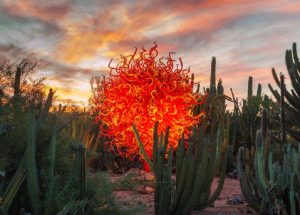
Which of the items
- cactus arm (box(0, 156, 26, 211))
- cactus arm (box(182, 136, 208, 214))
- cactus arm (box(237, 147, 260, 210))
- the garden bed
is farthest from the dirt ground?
cactus arm (box(0, 156, 26, 211))

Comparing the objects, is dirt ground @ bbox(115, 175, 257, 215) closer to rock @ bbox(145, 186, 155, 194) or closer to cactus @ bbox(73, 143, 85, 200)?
rock @ bbox(145, 186, 155, 194)

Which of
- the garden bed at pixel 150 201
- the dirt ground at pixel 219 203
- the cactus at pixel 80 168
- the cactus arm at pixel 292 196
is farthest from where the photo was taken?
the dirt ground at pixel 219 203

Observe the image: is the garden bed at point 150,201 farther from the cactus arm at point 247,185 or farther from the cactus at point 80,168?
the cactus at point 80,168

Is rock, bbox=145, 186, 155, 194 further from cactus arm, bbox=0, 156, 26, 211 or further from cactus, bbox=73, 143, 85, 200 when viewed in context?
cactus arm, bbox=0, 156, 26, 211

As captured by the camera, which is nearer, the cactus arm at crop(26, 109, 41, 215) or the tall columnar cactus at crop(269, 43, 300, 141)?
the cactus arm at crop(26, 109, 41, 215)

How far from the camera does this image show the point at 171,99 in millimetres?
9133

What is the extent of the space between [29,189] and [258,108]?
9.34 metres

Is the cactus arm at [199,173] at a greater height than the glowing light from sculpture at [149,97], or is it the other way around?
the glowing light from sculpture at [149,97]

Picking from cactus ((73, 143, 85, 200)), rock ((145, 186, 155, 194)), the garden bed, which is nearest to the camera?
cactus ((73, 143, 85, 200))

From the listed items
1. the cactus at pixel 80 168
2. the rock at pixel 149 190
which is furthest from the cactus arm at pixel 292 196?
the rock at pixel 149 190

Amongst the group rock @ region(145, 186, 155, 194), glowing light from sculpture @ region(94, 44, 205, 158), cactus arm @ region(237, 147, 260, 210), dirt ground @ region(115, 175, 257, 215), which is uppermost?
glowing light from sculpture @ region(94, 44, 205, 158)

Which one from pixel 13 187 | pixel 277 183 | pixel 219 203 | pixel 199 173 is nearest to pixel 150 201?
pixel 219 203

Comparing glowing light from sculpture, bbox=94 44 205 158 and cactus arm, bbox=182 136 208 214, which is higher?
glowing light from sculpture, bbox=94 44 205 158

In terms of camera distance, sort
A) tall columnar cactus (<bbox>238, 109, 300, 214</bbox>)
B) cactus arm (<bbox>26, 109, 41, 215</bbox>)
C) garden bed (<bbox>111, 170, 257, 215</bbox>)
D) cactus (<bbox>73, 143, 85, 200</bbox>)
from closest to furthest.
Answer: cactus arm (<bbox>26, 109, 41, 215</bbox>)
cactus (<bbox>73, 143, 85, 200</bbox>)
tall columnar cactus (<bbox>238, 109, 300, 214</bbox>)
garden bed (<bbox>111, 170, 257, 215</bbox>)
